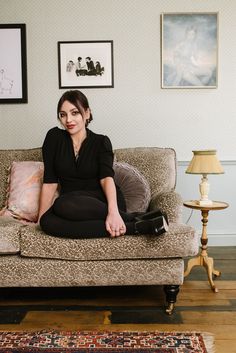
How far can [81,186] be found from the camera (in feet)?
7.79

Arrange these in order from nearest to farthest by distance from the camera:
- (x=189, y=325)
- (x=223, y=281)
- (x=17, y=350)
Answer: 1. (x=17, y=350)
2. (x=189, y=325)
3. (x=223, y=281)

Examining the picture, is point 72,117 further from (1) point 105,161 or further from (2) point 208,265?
(2) point 208,265

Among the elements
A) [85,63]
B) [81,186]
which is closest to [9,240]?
[81,186]

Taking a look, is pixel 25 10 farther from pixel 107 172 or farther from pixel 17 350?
pixel 17 350

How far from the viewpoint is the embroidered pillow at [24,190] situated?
2623mm

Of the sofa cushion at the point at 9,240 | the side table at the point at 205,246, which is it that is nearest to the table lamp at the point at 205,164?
the side table at the point at 205,246

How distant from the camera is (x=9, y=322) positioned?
81.4 inches

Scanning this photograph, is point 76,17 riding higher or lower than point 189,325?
higher

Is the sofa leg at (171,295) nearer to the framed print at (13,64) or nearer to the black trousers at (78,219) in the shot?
the black trousers at (78,219)

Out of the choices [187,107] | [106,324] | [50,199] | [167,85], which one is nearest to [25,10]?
[167,85]

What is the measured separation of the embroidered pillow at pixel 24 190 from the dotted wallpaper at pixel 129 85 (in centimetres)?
76

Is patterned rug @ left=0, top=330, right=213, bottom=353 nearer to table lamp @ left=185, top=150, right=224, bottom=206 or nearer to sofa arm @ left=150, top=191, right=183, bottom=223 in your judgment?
sofa arm @ left=150, top=191, right=183, bottom=223

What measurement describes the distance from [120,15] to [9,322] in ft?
8.13

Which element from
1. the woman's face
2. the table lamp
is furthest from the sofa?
the woman's face
